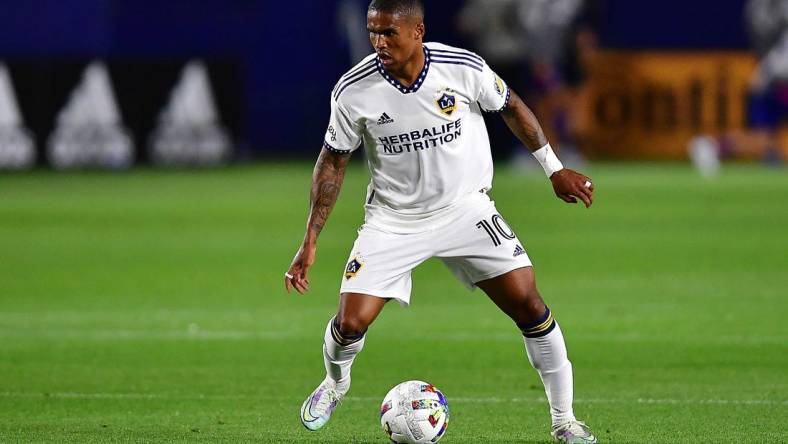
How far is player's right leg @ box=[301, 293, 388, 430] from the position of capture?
734 centimetres

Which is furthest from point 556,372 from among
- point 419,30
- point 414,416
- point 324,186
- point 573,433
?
point 419,30

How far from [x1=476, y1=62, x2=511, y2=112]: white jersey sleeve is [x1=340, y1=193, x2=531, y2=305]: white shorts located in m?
0.45

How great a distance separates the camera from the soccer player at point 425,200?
736 cm

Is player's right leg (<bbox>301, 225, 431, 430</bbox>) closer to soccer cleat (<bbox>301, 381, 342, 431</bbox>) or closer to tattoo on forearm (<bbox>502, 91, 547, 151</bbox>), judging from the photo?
soccer cleat (<bbox>301, 381, 342, 431</bbox>)

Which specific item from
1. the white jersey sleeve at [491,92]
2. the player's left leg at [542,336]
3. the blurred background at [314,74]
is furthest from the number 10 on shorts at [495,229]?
the blurred background at [314,74]

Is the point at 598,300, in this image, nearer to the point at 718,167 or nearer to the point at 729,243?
the point at 729,243

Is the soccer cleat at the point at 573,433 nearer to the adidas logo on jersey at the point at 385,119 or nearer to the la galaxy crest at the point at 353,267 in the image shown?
the la galaxy crest at the point at 353,267

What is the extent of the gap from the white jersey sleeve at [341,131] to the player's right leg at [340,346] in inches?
27.7

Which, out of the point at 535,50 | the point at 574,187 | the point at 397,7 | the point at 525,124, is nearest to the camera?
the point at 397,7

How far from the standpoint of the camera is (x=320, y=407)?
7.55 m

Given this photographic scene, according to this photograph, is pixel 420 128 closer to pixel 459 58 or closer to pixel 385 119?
pixel 385 119

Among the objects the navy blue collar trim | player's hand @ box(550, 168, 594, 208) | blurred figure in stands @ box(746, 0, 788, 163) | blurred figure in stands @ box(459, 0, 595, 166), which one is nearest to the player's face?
the navy blue collar trim

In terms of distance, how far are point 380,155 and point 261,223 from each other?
561 inches

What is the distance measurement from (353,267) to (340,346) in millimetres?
382
